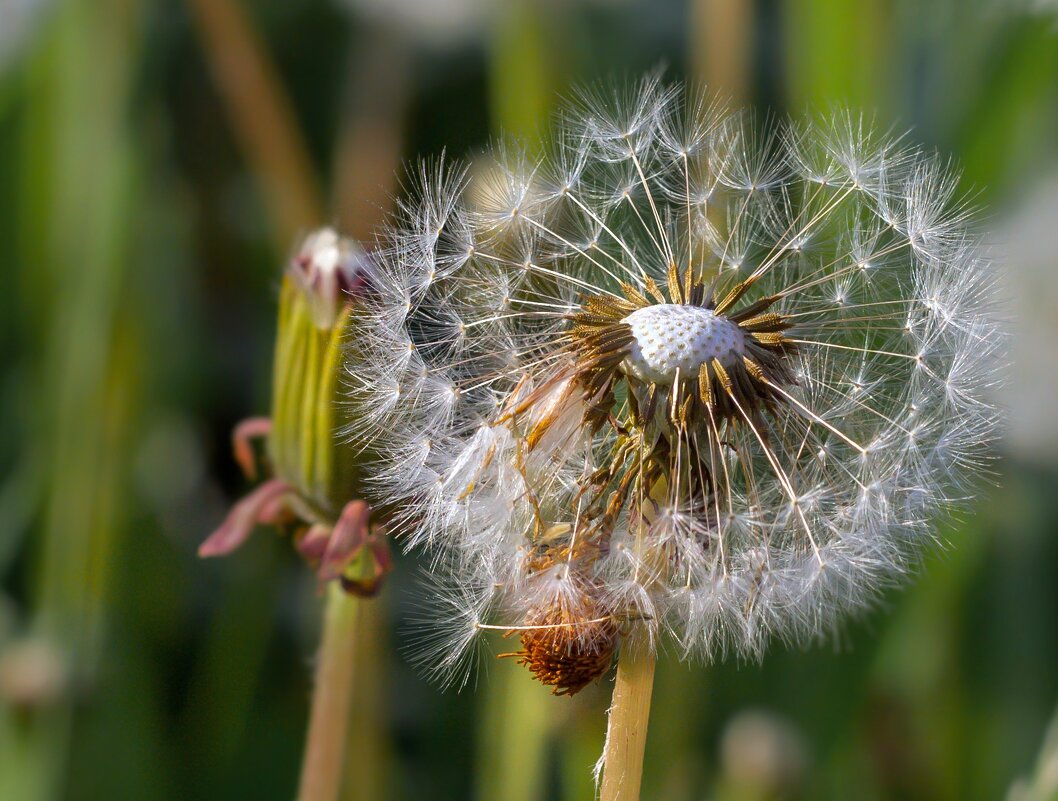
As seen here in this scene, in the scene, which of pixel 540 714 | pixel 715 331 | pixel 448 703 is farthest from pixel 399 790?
pixel 715 331

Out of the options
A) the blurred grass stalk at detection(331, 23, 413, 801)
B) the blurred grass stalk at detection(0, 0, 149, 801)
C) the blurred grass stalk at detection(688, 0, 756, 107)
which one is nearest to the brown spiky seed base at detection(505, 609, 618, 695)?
the blurred grass stalk at detection(331, 23, 413, 801)

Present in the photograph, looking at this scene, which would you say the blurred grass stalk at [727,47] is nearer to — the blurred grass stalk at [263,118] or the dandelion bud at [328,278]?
the blurred grass stalk at [263,118]

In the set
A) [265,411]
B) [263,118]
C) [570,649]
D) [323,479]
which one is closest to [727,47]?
[263,118]

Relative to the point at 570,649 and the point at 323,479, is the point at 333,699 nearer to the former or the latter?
the point at 323,479

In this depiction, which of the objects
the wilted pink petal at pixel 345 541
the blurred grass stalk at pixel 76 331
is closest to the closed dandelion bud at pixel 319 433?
the wilted pink petal at pixel 345 541

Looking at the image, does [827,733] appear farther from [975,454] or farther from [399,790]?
[975,454]

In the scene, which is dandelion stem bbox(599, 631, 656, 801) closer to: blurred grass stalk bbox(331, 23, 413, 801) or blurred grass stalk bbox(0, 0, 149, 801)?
blurred grass stalk bbox(331, 23, 413, 801)
